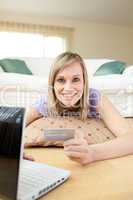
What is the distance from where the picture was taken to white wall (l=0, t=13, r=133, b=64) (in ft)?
18.6

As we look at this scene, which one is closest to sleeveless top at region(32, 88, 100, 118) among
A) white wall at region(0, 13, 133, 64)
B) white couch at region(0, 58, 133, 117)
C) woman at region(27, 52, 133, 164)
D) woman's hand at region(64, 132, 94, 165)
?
woman at region(27, 52, 133, 164)

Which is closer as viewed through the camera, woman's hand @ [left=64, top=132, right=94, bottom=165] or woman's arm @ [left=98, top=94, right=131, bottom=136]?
woman's hand @ [left=64, top=132, right=94, bottom=165]

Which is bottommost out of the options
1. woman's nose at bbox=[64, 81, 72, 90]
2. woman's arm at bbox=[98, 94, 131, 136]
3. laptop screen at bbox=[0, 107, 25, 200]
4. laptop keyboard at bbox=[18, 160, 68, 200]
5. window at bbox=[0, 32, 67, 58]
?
laptop keyboard at bbox=[18, 160, 68, 200]

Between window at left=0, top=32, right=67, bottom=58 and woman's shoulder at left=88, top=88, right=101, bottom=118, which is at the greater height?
window at left=0, top=32, right=67, bottom=58

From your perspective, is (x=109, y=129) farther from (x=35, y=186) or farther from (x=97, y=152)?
(x=35, y=186)

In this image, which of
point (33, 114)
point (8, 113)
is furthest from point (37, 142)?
point (8, 113)

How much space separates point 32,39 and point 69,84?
14.4 ft

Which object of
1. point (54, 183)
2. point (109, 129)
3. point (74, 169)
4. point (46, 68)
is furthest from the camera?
point (46, 68)

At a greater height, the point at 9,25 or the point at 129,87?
the point at 9,25

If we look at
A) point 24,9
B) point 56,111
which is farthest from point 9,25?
point 56,111

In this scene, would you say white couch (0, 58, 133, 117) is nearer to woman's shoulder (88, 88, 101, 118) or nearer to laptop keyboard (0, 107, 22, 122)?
woman's shoulder (88, 88, 101, 118)

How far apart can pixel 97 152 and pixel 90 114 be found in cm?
47

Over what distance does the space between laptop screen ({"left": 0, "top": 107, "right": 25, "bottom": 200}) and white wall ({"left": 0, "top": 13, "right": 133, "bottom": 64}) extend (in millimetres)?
5124

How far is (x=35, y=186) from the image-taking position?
0.70m
